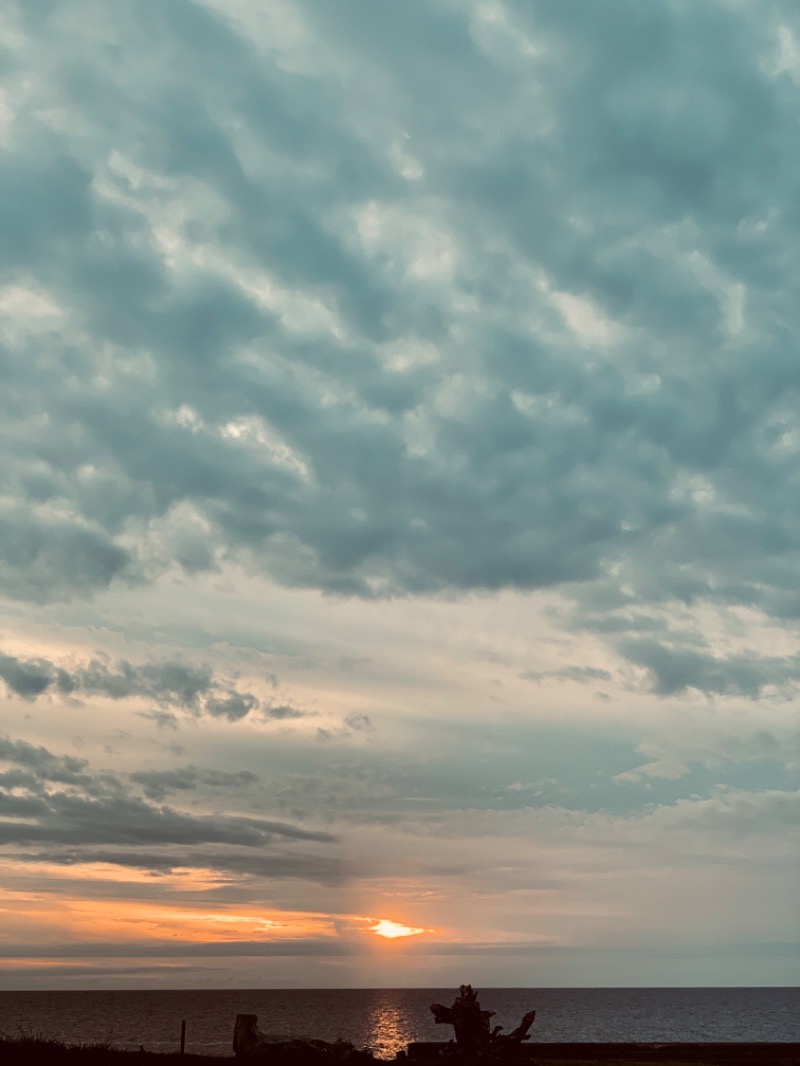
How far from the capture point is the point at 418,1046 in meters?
48.2

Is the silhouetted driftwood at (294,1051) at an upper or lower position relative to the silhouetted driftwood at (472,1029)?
lower

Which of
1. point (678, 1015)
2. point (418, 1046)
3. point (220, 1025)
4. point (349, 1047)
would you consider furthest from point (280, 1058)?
point (678, 1015)

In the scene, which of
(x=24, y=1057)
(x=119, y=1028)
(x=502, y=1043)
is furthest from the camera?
(x=119, y=1028)

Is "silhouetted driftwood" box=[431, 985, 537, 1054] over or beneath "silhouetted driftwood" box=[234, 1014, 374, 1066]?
over

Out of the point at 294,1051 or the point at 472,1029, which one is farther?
the point at 294,1051

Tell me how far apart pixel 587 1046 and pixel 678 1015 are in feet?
506

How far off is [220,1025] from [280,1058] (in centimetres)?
15600

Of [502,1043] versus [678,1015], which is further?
[678,1015]

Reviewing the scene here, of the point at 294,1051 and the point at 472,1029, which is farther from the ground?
the point at 472,1029

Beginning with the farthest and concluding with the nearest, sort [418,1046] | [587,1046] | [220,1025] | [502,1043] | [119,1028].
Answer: [220,1025] < [119,1028] < [587,1046] < [418,1046] < [502,1043]

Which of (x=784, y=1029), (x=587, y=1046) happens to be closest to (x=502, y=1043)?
(x=587, y=1046)

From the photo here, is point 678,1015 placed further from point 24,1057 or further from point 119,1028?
point 24,1057

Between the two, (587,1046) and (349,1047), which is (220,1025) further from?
(349,1047)

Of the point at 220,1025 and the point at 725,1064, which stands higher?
the point at 725,1064
